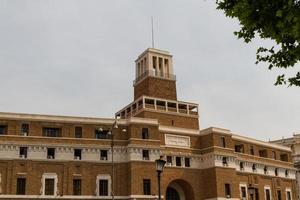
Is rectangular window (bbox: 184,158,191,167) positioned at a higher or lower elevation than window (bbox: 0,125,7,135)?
lower

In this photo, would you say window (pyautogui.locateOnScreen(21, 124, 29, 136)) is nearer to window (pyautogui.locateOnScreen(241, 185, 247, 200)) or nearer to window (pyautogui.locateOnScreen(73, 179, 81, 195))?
window (pyautogui.locateOnScreen(73, 179, 81, 195))

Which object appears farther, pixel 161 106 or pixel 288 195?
pixel 288 195

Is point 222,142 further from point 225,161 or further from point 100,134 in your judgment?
point 100,134

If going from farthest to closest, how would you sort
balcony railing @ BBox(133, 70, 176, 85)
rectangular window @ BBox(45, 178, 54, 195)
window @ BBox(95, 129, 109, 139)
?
balcony railing @ BBox(133, 70, 176, 85)
window @ BBox(95, 129, 109, 139)
rectangular window @ BBox(45, 178, 54, 195)

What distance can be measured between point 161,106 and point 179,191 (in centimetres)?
1019

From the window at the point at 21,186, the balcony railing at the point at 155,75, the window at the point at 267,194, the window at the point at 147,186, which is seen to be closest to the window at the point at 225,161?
the window at the point at 147,186

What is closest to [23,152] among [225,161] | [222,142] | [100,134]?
[100,134]

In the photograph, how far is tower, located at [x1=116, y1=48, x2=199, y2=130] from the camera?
52781mm

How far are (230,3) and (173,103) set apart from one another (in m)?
41.8

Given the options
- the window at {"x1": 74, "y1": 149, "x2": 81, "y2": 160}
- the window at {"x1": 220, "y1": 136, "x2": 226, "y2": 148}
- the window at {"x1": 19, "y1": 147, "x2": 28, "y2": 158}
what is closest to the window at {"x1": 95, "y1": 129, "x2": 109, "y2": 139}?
the window at {"x1": 74, "y1": 149, "x2": 81, "y2": 160}

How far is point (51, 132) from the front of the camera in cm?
4544

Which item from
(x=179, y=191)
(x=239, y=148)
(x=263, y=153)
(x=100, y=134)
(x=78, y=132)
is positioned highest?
(x=78, y=132)

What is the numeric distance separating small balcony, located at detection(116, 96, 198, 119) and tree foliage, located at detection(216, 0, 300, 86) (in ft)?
126

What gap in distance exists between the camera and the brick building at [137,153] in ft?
143
